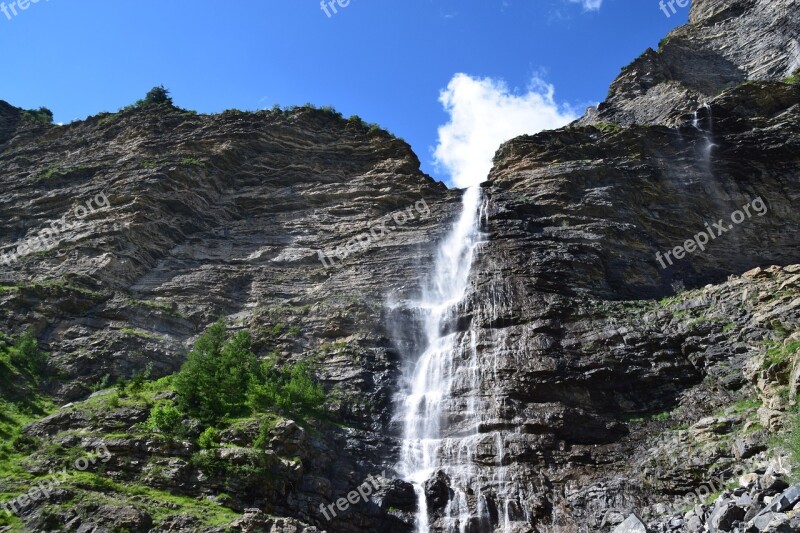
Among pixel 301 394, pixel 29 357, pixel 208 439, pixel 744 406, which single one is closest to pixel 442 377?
pixel 301 394

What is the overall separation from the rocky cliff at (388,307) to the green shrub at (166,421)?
73 centimetres

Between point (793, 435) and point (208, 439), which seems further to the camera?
point (208, 439)

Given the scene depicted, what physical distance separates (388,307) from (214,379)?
10.5 meters

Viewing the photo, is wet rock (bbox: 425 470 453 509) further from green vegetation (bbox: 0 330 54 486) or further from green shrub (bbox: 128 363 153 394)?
green vegetation (bbox: 0 330 54 486)

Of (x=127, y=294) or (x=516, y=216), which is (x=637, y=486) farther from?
(x=127, y=294)

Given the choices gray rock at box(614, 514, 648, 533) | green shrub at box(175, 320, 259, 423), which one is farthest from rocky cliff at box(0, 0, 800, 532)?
gray rock at box(614, 514, 648, 533)

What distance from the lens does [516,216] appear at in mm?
36438

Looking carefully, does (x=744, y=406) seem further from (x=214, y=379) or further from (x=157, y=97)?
(x=157, y=97)

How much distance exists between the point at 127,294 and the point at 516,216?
2215 cm

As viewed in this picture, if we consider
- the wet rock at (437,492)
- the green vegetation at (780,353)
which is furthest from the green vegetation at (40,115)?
the green vegetation at (780,353)

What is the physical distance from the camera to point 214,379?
2436cm

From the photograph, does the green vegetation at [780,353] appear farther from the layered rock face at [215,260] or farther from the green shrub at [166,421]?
the green shrub at [166,421]

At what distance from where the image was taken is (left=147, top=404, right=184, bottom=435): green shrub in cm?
2133

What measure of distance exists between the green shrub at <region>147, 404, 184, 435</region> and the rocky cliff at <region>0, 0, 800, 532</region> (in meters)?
0.73
